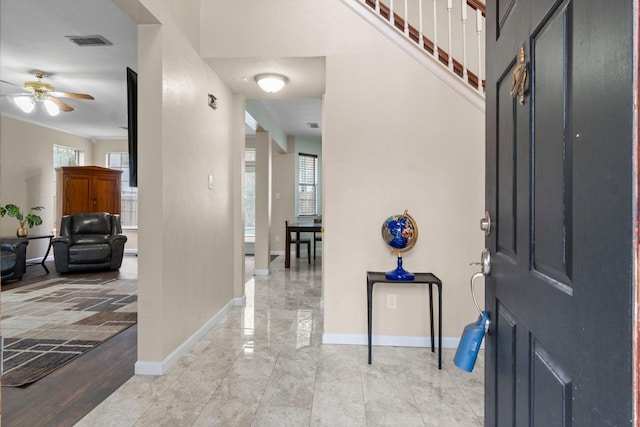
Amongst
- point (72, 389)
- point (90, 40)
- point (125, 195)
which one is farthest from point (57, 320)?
point (125, 195)

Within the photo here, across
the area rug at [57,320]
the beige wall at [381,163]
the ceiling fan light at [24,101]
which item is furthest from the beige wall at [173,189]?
the ceiling fan light at [24,101]

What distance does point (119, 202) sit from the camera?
7.50m

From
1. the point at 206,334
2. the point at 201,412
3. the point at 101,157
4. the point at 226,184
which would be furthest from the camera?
the point at 101,157

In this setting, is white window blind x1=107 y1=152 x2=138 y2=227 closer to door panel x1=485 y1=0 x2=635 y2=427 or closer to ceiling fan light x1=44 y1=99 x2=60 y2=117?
ceiling fan light x1=44 y1=99 x2=60 y2=117

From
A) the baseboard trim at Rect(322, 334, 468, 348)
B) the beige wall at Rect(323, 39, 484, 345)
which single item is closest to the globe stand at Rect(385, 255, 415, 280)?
the beige wall at Rect(323, 39, 484, 345)

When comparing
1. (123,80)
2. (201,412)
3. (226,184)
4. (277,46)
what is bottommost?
(201,412)

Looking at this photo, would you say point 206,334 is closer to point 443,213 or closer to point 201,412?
point 201,412

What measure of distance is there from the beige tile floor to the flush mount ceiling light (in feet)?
7.40

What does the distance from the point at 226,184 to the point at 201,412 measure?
2223 mm

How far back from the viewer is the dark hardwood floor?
181 cm

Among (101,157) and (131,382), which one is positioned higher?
(101,157)

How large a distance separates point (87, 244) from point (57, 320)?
2.60 metres

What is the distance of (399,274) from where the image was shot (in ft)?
8.42

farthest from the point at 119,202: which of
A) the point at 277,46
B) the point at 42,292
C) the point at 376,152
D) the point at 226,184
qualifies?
the point at 376,152
